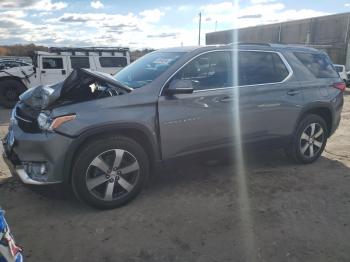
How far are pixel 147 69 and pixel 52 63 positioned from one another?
8970 mm

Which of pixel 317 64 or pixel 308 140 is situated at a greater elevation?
pixel 317 64

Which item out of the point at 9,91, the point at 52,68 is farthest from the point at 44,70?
the point at 9,91

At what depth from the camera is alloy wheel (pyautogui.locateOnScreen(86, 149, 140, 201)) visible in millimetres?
3668

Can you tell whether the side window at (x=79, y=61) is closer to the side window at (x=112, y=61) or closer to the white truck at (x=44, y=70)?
the white truck at (x=44, y=70)

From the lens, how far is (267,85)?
481 cm

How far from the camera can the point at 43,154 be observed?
136 inches

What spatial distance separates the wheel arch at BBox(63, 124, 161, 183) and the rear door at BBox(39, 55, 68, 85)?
9.38 metres

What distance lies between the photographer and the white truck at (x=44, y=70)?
40.7ft

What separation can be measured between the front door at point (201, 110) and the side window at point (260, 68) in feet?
0.70

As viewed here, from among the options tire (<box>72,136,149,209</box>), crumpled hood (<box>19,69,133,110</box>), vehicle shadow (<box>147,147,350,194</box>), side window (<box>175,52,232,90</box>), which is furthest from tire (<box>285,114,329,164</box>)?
crumpled hood (<box>19,69,133,110</box>)

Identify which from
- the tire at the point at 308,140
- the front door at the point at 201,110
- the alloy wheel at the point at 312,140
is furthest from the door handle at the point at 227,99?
the alloy wheel at the point at 312,140

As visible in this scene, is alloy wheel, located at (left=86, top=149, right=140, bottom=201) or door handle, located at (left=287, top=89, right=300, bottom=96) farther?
door handle, located at (left=287, top=89, right=300, bottom=96)

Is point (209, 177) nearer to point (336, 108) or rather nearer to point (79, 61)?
point (336, 108)

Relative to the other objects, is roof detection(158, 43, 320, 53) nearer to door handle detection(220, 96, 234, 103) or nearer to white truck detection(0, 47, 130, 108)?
door handle detection(220, 96, 234, 103)
